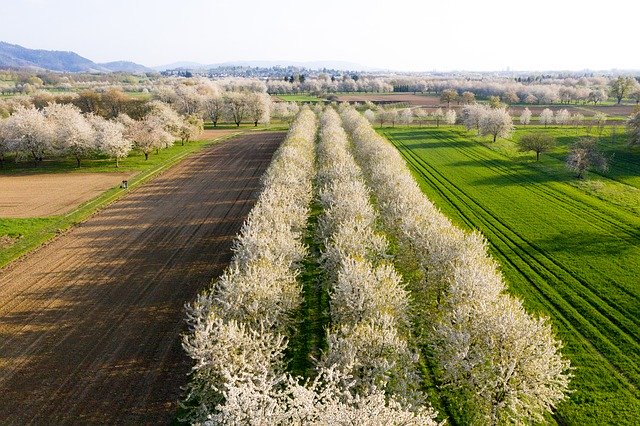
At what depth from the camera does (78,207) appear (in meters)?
58.4

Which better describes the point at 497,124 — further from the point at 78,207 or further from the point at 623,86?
the point at 623,86

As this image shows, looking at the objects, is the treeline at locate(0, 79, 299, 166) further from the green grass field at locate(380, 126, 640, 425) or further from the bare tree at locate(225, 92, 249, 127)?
the green grass field at locate(380, 126, 640, 425)

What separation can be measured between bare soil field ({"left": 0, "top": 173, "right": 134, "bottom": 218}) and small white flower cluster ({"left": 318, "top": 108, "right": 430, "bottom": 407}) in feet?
140

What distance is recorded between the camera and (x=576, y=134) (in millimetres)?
115812

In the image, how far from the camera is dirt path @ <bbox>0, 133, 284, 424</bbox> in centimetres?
2409

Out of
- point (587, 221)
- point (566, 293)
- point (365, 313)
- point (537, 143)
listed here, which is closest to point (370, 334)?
point (365, 313)

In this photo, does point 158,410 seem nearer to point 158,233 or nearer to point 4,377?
point 4,377

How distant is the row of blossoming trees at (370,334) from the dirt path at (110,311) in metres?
3.53

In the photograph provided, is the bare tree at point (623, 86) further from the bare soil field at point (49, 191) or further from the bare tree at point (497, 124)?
the bare soil field at point (49, 191)

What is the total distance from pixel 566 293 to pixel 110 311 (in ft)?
123

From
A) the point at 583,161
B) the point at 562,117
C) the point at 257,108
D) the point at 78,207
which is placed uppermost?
the point at 257,108

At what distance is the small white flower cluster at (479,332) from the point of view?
19094 mm

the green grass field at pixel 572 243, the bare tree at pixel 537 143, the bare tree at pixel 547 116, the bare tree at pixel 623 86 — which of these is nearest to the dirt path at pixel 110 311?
the green grass field at pixel 572 243

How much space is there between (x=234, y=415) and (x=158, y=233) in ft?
128
